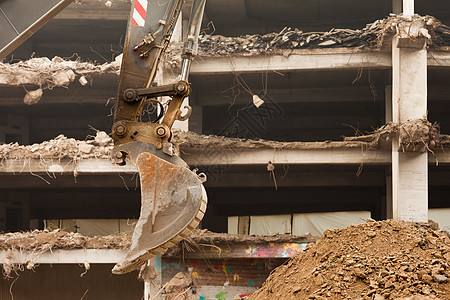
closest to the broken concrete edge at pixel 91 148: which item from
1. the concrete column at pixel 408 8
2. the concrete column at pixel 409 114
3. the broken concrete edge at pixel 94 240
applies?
the concrete column at pixel 409 114

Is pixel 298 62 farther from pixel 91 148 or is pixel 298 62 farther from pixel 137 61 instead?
pixel 137 61

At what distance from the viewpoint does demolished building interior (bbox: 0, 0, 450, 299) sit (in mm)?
10516

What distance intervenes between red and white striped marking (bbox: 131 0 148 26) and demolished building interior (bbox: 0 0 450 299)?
20.8 ft

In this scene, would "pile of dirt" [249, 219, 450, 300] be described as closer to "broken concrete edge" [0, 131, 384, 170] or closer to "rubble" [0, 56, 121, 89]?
"broken concrete edge" [0, 131, 384, 170]

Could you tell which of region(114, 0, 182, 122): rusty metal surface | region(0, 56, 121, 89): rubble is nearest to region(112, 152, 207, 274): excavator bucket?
region(114, 0, 182, 122): rusty metal surface

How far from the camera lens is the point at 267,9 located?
14164 millimetres

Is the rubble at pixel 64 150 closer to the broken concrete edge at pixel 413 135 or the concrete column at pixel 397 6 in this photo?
the broken concrete edge at pixel 413 135

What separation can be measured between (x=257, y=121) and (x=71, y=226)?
5615mm

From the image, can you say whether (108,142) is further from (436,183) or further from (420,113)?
(436,183)

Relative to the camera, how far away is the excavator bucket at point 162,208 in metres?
3.77

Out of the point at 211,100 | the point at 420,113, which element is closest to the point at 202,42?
the point at 211,100

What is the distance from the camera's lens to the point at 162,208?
12.7 feet

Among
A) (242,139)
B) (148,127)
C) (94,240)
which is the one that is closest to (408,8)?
(242,139)

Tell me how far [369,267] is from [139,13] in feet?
9.78
